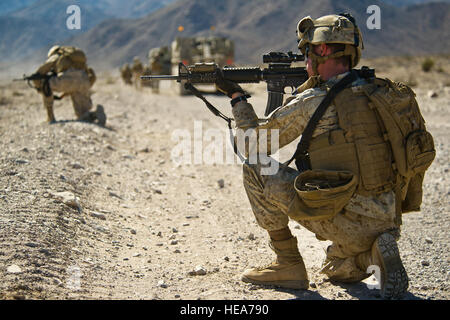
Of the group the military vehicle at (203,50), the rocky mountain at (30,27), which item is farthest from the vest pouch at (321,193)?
the military vehicle at (203,50)

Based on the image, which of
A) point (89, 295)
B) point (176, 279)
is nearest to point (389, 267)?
point (176, 279)

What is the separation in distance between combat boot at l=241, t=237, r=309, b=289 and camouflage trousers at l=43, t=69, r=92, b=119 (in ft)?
24.3

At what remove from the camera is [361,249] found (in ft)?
10.5

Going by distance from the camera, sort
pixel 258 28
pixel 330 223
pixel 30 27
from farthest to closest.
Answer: pixel 258 28 < pixel 30 27 < pixel 330 223

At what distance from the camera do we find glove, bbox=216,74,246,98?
3.64m

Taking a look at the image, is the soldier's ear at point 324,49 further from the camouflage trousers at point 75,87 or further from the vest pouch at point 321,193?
the camouflage trousers at point 75,87

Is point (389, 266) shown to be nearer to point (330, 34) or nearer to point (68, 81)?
point (330, 34)

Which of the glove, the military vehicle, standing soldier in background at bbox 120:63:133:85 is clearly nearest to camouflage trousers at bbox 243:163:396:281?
the glove

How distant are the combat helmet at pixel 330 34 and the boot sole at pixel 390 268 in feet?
3.71

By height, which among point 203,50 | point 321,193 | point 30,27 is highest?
point 30,27

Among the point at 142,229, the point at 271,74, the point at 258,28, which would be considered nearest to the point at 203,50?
the point at 142,229

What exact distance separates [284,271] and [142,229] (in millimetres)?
1752

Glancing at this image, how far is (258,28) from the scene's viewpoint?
89.7 m
